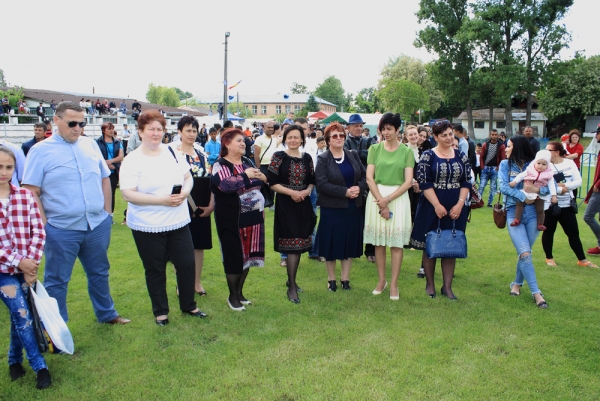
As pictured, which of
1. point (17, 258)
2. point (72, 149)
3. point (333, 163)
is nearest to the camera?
point (17, 258)

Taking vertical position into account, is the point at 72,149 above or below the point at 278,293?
above

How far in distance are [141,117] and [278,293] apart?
2423 mm

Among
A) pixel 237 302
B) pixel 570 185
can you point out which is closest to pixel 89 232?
pixel 237 302

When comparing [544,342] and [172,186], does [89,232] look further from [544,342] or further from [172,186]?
[544,342]

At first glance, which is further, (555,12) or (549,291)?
(555,12)

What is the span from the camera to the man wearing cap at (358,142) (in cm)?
634

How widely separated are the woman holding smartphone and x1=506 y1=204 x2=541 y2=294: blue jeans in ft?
11.4

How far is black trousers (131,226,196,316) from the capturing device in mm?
4074

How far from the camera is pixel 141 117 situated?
4.02 m

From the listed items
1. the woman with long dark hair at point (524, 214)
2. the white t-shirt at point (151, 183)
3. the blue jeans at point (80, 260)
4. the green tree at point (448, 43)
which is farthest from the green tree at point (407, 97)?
the blue jeans at point (80, 260)

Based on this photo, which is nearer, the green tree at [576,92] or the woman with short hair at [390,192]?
the woman with short hair at [390,192]

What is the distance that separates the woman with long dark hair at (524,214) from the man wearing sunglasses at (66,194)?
417cm

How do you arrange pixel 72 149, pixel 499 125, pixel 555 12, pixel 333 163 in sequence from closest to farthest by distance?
1. pixel 72 149
2. pixel 333 163
3. pixel 555 12
4. pixel 499 125

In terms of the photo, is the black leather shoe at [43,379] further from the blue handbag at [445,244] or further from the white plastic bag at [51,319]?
the blue handbag at [445,244]
